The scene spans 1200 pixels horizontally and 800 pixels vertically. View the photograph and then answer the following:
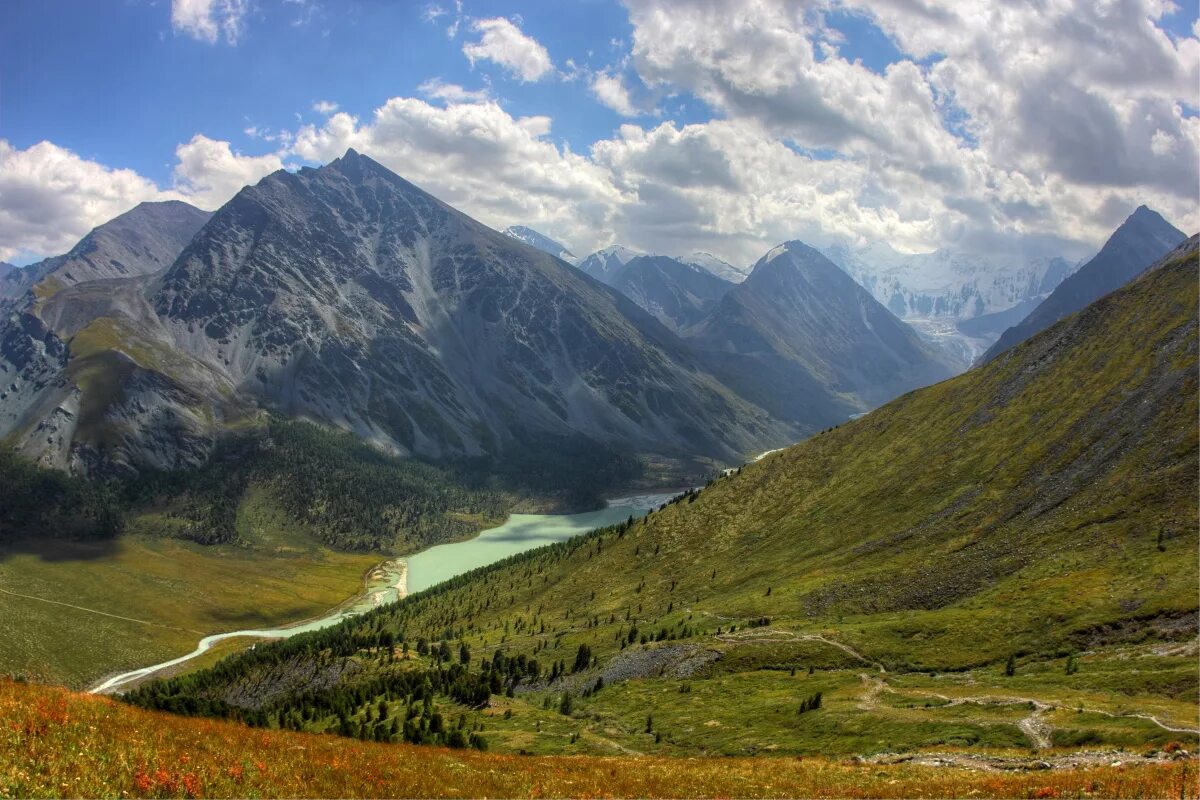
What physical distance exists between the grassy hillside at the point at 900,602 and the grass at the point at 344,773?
48.9 feet

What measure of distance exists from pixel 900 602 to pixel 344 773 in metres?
88.2

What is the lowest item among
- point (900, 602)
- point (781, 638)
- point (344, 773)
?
point (781, 638)

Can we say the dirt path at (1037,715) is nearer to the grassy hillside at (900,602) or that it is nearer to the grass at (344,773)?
the grassy hillside at (900,602)

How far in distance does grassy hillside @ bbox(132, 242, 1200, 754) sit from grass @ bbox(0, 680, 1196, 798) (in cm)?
1492

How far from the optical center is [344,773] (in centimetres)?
2619

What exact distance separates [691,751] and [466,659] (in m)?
70.2

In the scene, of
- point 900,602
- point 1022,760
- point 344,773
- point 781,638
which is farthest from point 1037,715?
point 900,602

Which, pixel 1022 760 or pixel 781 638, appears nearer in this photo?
pixel 1022 760

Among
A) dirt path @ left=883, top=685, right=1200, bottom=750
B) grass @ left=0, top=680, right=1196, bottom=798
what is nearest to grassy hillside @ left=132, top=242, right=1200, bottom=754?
dirt path @ left=883, top=685, right=1200, bottom=750

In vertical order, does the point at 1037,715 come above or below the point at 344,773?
below

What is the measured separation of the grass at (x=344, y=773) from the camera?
20312 millimetres

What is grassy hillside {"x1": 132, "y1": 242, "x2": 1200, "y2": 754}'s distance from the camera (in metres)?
58.5

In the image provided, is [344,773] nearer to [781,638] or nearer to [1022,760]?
[1022,760]

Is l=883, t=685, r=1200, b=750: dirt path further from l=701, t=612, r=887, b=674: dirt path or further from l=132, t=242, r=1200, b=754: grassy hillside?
l=701, t=612, r=887, b=674: dirt path
